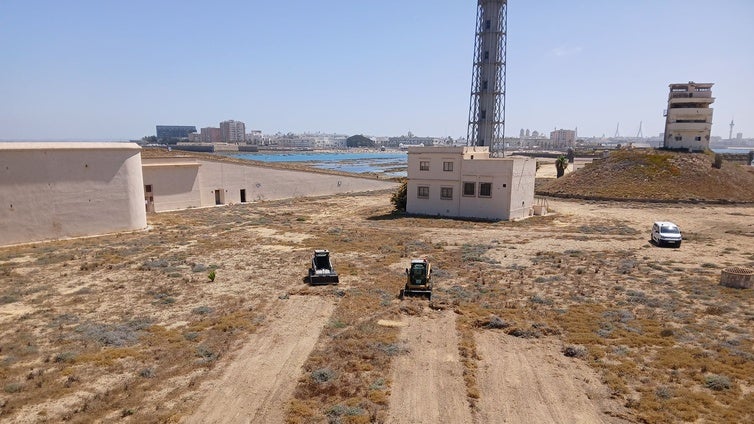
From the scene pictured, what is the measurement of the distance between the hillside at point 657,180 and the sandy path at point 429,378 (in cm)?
5443

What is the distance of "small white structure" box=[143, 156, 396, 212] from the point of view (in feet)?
152

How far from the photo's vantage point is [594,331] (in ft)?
53.6

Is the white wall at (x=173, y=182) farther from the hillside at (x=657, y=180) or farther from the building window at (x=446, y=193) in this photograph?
the hillside at (x=657, y=180)

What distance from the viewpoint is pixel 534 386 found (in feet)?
41.4

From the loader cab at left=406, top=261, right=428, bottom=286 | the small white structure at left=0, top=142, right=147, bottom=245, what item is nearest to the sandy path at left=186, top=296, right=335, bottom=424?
the loader cab at left=406, top=261, right=428, bottom=286

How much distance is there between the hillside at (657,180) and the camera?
59438mm

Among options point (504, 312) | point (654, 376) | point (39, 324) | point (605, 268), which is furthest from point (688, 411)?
point (39, 324)

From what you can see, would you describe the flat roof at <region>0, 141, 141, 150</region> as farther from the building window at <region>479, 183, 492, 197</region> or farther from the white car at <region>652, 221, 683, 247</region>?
the white car at <region>652, 221, 683, 247</region>

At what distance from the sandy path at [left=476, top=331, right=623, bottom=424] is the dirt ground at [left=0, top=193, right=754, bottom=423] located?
2.2 inches

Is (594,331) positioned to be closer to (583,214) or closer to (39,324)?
(39,324)

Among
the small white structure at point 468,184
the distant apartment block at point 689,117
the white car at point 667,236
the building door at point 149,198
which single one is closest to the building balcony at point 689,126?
the distant apartment block at point 689,117

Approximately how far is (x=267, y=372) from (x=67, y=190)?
27.3m

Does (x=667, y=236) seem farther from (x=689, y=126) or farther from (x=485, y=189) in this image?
(x=689, y=126)

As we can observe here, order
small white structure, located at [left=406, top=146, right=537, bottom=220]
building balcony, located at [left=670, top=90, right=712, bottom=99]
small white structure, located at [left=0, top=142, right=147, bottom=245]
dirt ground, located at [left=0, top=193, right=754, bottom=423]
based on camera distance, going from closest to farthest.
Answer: dirt ground, located at [left=0, top=193, right=754, bottom=423]
small white structure, located at [left=0, top=142, right=147, bottom=245]
small white structure, located at [left=406, top=146, right=537, bottom=220]
building balcony, located at [left=670, top=90, right=712, bottom=99]
